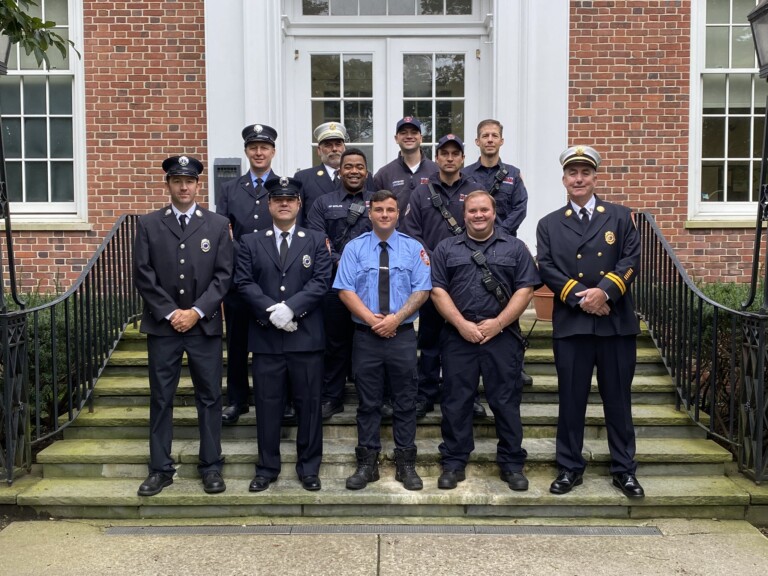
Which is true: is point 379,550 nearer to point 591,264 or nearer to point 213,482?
point 213,482

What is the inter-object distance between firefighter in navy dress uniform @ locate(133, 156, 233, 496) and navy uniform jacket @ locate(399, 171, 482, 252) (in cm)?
132

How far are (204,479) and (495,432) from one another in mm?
1985

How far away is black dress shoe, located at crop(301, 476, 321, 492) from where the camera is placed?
16.0ft

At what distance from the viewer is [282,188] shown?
500 cm

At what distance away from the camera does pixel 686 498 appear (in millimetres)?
4848

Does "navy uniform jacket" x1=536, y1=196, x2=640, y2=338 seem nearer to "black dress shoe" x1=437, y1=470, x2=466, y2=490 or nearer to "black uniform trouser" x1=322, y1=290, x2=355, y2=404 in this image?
"black dress shoe" x1=437, y1=470, x2=466, y2=490

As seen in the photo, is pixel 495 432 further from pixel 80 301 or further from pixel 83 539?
pixel 80 301

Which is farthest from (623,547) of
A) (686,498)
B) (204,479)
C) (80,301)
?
(80,301)

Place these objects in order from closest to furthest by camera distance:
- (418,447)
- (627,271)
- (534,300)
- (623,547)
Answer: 1. (623,547)
2. (627,271)
3. (418,447)
4. (534,300)

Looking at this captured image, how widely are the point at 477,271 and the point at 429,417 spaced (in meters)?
1.19

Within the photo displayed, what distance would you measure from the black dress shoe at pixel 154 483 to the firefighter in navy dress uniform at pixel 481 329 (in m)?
1.72

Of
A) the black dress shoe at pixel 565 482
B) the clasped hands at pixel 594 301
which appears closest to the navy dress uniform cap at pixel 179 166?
the clasped hands at pixel 594 301

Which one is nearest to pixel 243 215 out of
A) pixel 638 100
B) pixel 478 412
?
pixel 478 412

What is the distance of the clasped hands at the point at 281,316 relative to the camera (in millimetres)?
4797
